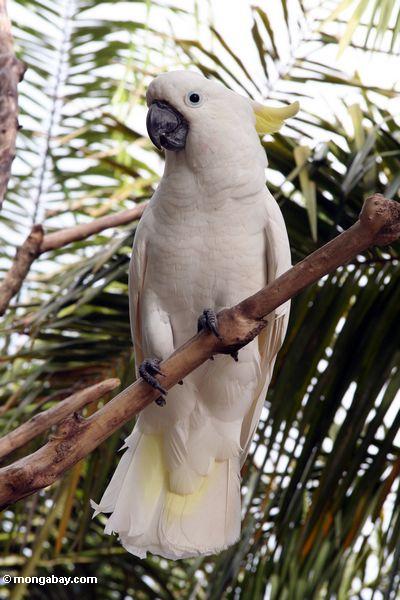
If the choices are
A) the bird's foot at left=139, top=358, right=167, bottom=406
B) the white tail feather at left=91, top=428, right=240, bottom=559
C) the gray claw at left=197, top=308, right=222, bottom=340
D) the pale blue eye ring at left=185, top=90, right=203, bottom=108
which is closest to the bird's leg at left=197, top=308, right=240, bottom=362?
the gray claw at left=197, top=308, right=222, bottom=340

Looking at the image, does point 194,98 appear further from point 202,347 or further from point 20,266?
point 20,266

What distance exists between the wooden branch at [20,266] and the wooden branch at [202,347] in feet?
3.29

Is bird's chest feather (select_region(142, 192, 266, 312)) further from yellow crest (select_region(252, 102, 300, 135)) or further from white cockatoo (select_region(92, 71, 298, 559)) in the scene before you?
yellow crest (select_region(252, 102, 300, 135))

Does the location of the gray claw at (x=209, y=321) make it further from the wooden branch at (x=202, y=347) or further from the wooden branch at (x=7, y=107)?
the wooden branch at (x=7, y=107)

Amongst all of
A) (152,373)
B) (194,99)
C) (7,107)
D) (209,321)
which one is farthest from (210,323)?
(7,107)

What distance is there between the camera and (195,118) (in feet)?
7.62

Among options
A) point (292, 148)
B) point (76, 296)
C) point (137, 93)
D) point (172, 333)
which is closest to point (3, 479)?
point (172, 333)

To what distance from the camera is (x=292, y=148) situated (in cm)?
293

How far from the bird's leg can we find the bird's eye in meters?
0.60

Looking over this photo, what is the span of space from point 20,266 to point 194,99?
0.97 metres

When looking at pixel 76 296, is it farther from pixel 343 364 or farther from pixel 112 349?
pixel 343 364

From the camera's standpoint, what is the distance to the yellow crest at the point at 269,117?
2393 mm

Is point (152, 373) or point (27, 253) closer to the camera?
point (152, 373)

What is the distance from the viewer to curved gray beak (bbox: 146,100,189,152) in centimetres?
230
